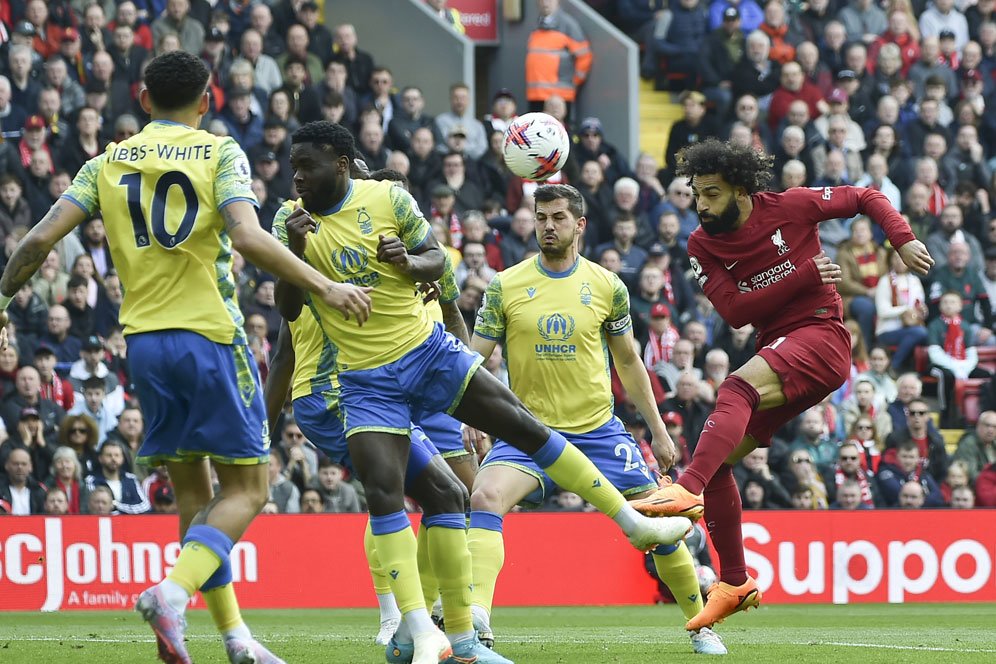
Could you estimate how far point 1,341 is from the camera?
7.66 meters

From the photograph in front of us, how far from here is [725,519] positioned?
9.36 m

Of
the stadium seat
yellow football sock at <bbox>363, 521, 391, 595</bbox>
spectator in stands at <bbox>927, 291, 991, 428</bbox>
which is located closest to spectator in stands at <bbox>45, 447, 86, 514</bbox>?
yellow football sock at <bbox>363, 521, 391, 595</bbox>

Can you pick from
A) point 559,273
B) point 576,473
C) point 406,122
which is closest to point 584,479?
point 576,473

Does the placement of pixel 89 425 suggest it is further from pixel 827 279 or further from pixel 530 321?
pixel 827 279

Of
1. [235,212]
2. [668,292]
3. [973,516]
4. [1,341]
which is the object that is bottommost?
[973,516]

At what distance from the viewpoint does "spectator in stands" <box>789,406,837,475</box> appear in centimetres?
1650

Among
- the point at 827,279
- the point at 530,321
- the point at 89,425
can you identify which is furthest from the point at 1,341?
the point at 89,425

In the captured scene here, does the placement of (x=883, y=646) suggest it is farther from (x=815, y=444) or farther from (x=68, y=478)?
(x=68, y=478)

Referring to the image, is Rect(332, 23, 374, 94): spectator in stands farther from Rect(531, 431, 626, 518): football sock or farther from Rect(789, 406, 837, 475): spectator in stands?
Rect(531, 431, 626, 518): football sock

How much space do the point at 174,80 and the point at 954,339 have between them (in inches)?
501

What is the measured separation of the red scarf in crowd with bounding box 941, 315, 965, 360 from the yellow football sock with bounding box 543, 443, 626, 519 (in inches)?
437

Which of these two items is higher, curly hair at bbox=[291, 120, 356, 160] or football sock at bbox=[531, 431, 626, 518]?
curly hair at bbox=[291, 120, 356, 160]

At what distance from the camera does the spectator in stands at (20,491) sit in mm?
14617

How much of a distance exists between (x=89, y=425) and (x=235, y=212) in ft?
26.9
